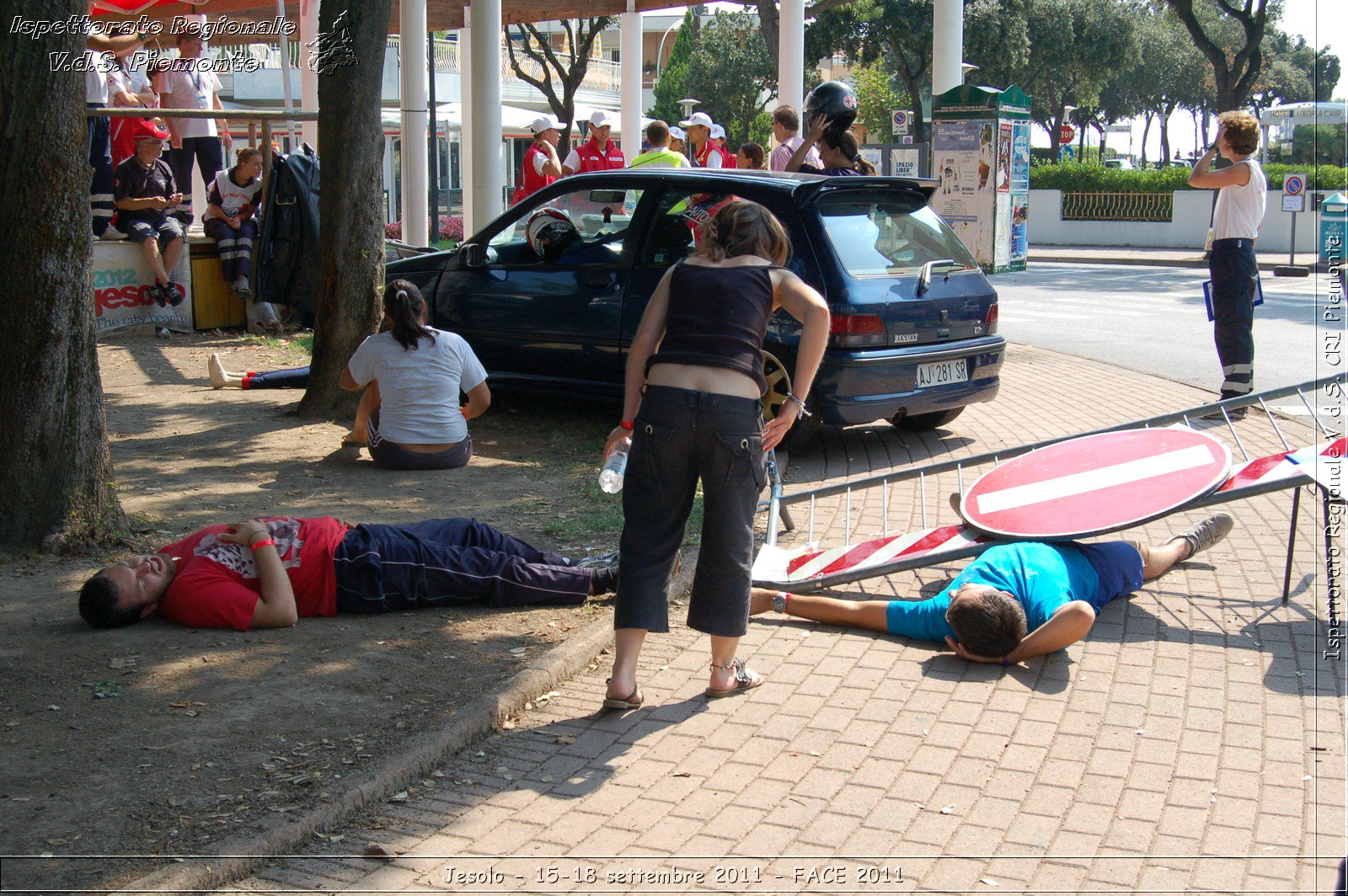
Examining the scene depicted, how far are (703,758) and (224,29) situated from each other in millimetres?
17000

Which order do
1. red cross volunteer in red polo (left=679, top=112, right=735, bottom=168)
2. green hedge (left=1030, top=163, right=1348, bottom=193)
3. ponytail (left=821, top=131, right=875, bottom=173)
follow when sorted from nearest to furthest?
1. ponytail (left=821, top=131, right=875, bottom=173)
2. red cross volunteer in red polo (left=679, top=112, right=735, bottom=168)
3. green hedge (left=1030, top=163, right=1348, bottom=193)

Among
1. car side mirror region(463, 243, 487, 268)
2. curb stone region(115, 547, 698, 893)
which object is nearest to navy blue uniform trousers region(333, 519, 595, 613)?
curb stone region(115, 547, 698, 893)

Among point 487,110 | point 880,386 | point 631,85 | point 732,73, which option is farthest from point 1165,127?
point 880,386

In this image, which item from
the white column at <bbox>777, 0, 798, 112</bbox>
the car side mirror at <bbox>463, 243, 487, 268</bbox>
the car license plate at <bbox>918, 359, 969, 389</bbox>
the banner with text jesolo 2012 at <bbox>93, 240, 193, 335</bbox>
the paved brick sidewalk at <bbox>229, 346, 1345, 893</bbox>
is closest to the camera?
the paved brick sidewalk at <bbox>229, 346, 1345, 893</bbox>

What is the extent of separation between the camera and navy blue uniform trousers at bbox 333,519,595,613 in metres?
5.10

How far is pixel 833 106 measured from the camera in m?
10.1

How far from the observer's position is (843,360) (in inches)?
304

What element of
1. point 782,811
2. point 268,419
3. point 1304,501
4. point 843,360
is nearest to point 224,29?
point 268,419

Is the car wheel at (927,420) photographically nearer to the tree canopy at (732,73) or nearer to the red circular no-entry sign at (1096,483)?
the red circular no-entry sign at (1096,483)

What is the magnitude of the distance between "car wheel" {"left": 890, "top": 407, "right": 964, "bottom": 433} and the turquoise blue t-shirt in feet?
13.1

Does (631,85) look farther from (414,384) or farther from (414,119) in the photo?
(414,384)

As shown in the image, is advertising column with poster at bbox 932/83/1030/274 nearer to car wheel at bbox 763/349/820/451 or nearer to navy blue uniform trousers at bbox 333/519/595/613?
car wheel at bbox 763/349/820/451

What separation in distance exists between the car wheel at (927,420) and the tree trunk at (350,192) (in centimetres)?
384

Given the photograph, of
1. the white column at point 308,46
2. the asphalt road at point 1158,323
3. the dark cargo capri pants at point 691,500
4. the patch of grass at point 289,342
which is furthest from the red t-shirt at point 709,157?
the dark cargo capri pants at point 691,500
